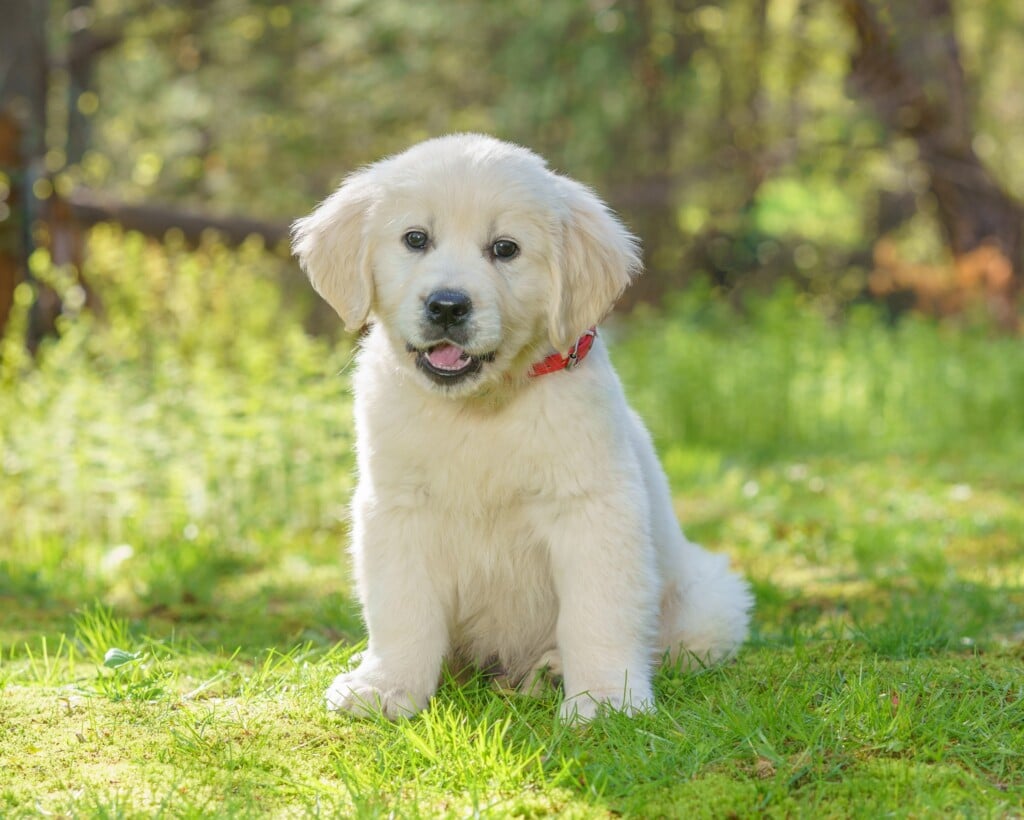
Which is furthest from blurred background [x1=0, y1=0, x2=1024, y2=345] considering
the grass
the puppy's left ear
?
the puppy's left ear

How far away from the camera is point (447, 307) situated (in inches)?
122

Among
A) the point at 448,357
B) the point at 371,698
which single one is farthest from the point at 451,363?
the point at 371,698

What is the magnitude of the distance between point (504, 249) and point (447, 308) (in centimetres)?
28

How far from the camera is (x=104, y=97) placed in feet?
56.9

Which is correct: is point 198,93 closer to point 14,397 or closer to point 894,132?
point 894,132

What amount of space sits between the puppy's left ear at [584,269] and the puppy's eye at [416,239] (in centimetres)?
36

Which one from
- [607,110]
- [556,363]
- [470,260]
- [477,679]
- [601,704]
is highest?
[607,110]

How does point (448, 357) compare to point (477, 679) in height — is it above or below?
above

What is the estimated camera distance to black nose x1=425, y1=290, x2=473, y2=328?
10.2 ft

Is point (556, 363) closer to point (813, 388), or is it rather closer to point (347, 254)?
point (347, 254)

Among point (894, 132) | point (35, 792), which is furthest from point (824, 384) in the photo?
point (35, 792)

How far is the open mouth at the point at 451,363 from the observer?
3172mm

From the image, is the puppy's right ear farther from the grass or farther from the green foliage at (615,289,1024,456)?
the green foliage at (615,289,1024,456)

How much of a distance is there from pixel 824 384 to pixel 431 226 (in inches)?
251
